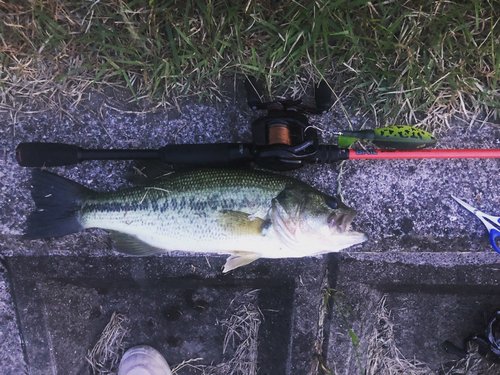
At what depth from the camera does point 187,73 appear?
2.23 metres

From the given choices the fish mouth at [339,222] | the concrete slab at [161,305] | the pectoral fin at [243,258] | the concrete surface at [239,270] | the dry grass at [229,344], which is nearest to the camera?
the fish mouth at [339,222]

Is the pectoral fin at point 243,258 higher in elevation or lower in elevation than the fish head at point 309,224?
A: lower

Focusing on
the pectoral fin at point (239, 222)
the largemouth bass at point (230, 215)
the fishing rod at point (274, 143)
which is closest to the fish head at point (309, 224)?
the largemouth bass at point (230, 215)

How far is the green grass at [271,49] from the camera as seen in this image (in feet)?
6.75

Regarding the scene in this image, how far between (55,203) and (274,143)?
1.67 metres

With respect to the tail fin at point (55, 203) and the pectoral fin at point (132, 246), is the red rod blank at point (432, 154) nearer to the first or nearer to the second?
the pectoral fin at point (132, 246)

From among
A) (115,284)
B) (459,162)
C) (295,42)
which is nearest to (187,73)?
(295,42)

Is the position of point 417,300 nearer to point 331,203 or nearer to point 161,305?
point 331,203

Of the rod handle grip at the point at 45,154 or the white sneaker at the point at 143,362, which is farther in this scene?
the white sneaker at the point at 143,362

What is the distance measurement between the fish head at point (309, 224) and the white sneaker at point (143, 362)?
1975 millimetres

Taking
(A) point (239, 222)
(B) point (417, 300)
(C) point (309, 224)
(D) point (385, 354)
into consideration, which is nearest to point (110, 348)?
(A) point (239, 222)

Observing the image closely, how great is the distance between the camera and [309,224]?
1921mm

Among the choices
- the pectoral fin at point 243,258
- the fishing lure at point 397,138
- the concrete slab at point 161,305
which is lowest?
the concrete slab at point 161,305

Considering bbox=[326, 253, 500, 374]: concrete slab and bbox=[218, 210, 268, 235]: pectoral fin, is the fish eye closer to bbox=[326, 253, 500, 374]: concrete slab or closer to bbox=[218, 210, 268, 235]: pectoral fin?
bbox=[218, 210, 268, 235]: pectoral fin
